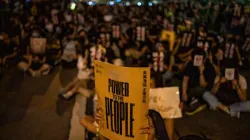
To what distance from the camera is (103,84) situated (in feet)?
9.86

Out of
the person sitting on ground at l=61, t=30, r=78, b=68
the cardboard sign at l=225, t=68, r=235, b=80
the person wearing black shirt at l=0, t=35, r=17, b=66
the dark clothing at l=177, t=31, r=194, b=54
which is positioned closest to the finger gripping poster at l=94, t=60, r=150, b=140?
the cardboard sign at l=225, t=68, r=235, b=80

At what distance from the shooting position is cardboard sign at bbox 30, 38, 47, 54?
9547mm

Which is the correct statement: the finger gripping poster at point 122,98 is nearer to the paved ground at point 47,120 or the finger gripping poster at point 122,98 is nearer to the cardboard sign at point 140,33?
the paved ground at point 47,120

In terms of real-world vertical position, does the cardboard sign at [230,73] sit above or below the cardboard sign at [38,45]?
below

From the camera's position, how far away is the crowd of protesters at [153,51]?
21.3 ft

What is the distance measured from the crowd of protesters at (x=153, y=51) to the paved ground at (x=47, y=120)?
0.31 m

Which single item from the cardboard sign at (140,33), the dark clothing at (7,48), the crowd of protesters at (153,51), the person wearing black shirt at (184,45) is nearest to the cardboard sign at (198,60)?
the crowd of protesters at (153,51)

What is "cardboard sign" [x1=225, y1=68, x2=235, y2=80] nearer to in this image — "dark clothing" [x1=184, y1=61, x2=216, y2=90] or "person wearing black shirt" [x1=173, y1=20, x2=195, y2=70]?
"dark clothing" [x1=184, y1=61, x2=216, y2=90]

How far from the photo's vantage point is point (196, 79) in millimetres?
6723

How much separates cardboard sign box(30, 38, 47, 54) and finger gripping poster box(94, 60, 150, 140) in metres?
6.86

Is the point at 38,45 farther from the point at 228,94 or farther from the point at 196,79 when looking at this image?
the point at 228,94

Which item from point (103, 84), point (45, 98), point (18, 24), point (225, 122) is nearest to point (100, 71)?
point (103, 84)

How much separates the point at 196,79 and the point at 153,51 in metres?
1.58

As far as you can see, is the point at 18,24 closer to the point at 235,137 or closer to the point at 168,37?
the point at 168,37
